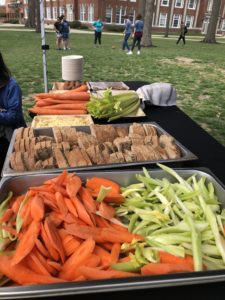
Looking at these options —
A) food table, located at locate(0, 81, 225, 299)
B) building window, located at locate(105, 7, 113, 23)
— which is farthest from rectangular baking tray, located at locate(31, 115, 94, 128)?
building window, located at locate(105, 7, 113, 23)

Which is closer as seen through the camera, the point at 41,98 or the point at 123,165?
the point at 123,165

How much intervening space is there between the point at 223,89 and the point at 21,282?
286 inches

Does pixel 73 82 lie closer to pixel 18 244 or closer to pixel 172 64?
pixel 18 244

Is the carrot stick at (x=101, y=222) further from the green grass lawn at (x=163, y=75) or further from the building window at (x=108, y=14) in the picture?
the building window at (x=108, y=14)

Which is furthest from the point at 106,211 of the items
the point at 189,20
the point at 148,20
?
the point at 189,20

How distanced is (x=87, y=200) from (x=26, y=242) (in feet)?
1.04

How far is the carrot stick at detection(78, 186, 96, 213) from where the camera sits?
122 centimetres

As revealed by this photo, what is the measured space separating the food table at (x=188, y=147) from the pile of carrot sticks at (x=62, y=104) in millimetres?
450

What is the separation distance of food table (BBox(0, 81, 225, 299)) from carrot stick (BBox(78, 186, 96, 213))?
40 centimetres

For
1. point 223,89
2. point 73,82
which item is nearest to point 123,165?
point 73,82

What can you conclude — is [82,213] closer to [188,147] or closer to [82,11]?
[188,147]

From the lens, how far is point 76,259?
1.02 meters

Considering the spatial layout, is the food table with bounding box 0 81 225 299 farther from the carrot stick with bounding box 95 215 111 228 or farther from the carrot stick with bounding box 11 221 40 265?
the carrot stick with bounding box 95 215 111 228

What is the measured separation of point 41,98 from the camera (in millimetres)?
2842
